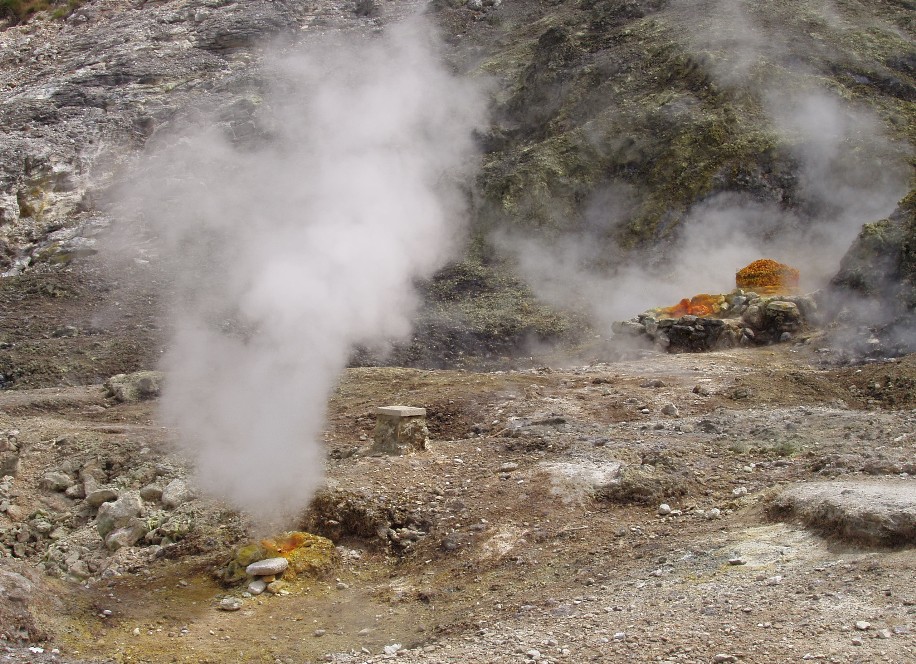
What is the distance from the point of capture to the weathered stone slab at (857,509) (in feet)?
13.6

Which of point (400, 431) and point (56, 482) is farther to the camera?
point (56, 482)

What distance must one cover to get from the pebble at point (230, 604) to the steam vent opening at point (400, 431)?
207cm

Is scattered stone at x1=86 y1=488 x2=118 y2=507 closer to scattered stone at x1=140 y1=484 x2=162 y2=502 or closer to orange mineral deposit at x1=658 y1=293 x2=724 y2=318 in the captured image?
scattered stone at x1=140 y1=484 x2=162 y2=502

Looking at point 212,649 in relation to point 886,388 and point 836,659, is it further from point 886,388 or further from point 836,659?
point 886,388

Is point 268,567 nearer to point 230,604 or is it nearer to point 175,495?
point 230,604

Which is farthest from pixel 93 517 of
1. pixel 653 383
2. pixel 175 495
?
pixel 653 383

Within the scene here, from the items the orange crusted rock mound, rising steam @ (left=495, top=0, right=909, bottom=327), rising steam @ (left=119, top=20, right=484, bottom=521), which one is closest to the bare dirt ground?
rising steam @ (left=119, top=20, right=484, bottom=521)

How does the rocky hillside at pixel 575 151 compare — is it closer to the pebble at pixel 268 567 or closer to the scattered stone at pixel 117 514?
the scattered stone at pixel 117 514

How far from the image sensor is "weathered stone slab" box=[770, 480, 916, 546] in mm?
4141

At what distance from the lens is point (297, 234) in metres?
15.0

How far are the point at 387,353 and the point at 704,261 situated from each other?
20.2 feet

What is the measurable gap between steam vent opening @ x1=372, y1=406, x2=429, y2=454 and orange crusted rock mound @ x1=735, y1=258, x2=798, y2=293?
26.6ft

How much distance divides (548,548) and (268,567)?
5.43 feet

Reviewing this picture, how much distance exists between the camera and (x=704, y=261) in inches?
593
